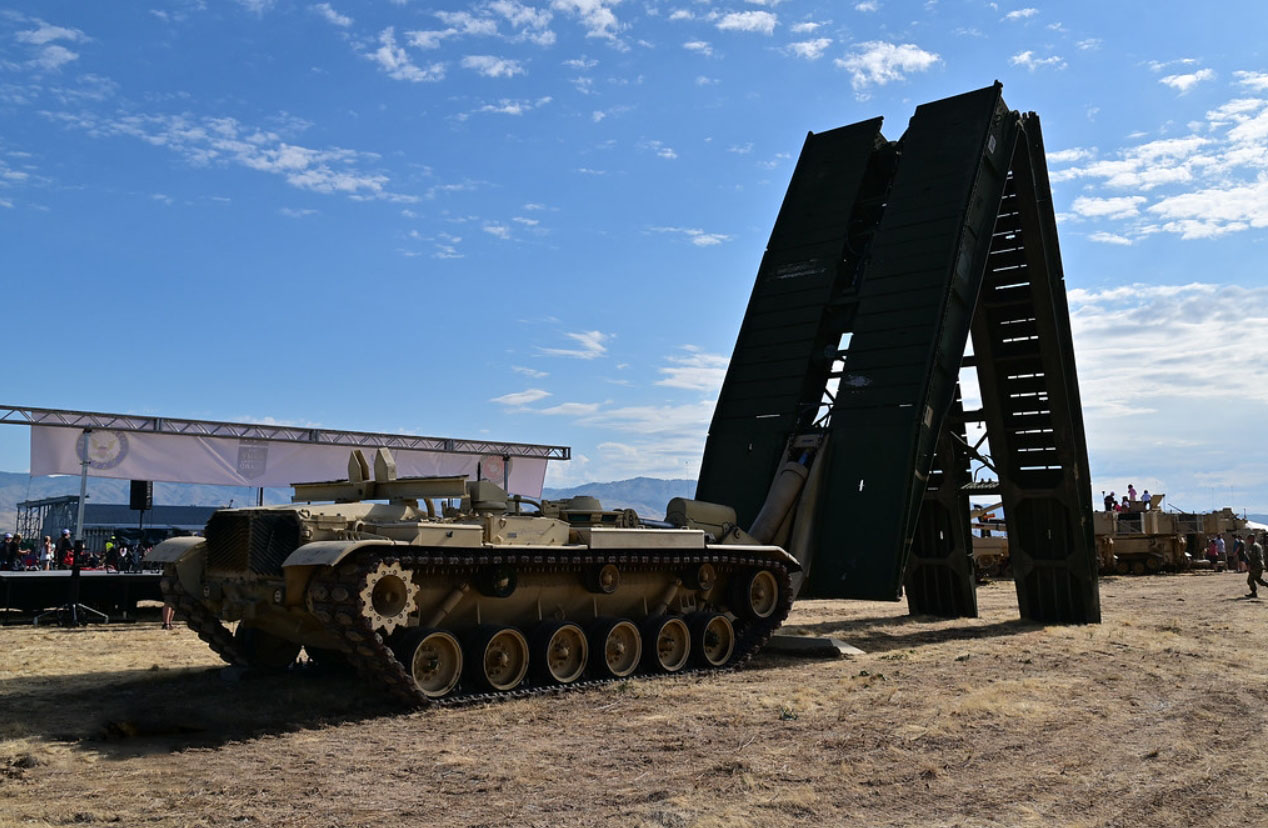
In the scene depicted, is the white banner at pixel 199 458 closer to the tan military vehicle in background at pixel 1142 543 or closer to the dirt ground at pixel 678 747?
the dirt ground at pixel 678 747

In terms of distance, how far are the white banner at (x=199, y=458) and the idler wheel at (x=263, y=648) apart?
7567mm

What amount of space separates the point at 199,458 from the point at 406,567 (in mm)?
14632

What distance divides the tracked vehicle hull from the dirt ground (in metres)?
0.55

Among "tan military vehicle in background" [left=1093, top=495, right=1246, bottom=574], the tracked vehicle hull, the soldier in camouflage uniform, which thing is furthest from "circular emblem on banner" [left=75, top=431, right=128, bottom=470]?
"tan military vehicle in background" [left=1093, top=495, right=1246, bottom=574]

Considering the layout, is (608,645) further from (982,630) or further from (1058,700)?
(982,630)

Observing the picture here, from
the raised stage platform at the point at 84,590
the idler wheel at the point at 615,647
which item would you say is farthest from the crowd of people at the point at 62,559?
the idler wheel at the point at 615,647

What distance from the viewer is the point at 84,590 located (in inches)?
802

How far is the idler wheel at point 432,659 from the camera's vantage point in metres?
10.6

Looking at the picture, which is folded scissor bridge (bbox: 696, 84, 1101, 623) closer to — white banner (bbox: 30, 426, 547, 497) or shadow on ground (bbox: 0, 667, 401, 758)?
white banner (bbox: 30, 426, 547, 497)

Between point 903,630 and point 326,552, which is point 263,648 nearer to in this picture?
point 326,552

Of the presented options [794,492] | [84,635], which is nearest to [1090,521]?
[794,492]

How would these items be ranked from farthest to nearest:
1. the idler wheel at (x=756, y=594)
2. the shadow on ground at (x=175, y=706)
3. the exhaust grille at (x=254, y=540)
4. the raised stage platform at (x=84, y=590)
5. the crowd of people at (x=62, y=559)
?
the crowd of people at (x=62, y=559)
the raised stage platform at (x=84, y=590)
the idler wheel at (x=756, y=594)
the exhaust grille at (x=254, y=540)
the shadow on ground at (x=175, y=706)

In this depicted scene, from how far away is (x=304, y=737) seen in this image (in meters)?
9.21

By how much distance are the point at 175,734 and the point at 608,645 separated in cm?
492
